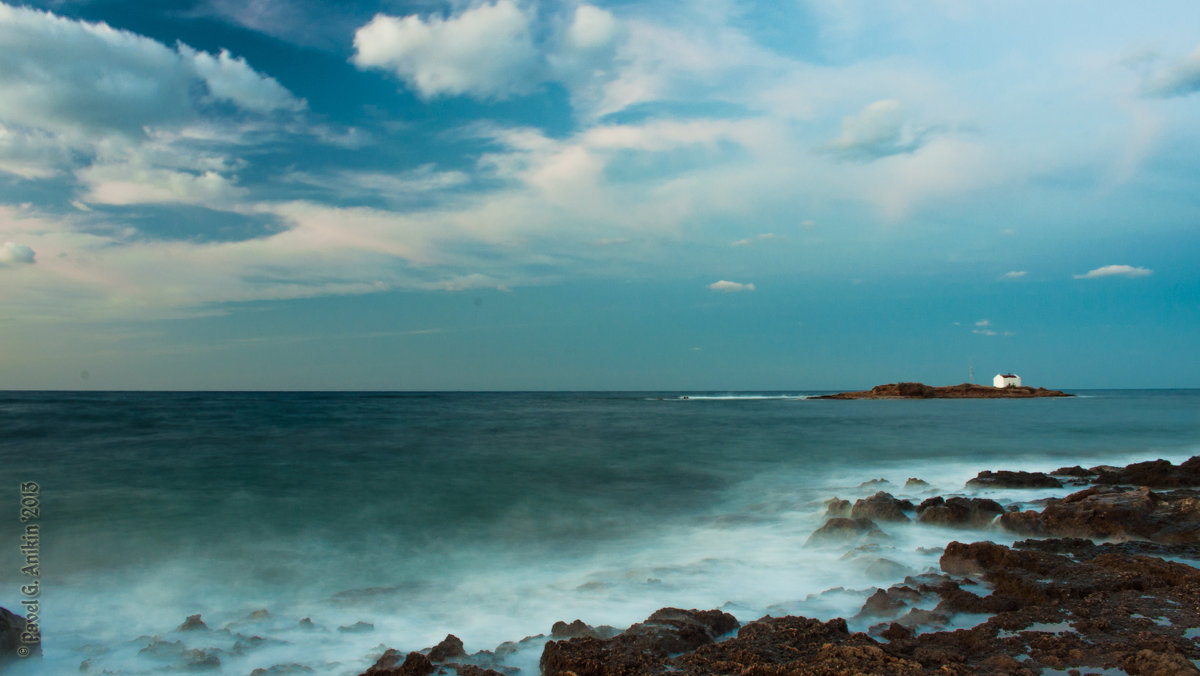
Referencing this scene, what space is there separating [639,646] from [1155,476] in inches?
505

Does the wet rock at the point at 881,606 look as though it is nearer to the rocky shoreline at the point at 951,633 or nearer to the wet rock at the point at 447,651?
the rocky shoreline at the point at 951,633

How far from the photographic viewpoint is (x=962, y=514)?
8.97m

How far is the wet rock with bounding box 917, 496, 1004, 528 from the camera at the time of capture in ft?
29.1

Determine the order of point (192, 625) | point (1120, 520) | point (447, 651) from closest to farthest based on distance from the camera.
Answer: point (447, 651) < point (192, 625) < point (1120, 520)

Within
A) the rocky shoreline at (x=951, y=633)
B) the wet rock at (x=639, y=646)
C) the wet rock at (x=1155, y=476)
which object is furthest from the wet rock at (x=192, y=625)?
the wet rock at (x=1155, y=476)

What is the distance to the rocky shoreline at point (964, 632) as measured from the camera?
4.15 metres

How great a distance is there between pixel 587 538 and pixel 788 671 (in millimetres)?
5820

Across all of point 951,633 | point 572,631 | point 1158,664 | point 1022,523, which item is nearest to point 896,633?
point 951,633

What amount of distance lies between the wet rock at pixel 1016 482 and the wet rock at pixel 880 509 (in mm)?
4160

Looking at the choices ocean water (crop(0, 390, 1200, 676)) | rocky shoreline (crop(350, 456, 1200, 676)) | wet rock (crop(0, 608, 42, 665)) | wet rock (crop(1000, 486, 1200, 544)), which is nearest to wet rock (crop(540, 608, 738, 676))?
rocky shoreline (crop(350, 456, 1200, 676))

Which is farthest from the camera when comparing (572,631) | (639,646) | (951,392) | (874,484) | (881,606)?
(951,392)

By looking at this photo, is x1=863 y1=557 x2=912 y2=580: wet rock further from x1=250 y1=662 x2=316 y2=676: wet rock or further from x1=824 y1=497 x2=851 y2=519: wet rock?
x1=250 y1=662 x2=316 y2=676: wet rock

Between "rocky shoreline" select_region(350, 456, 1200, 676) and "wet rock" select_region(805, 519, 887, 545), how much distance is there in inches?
66.8

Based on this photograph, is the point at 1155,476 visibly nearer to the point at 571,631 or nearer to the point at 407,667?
the point at 571,631
